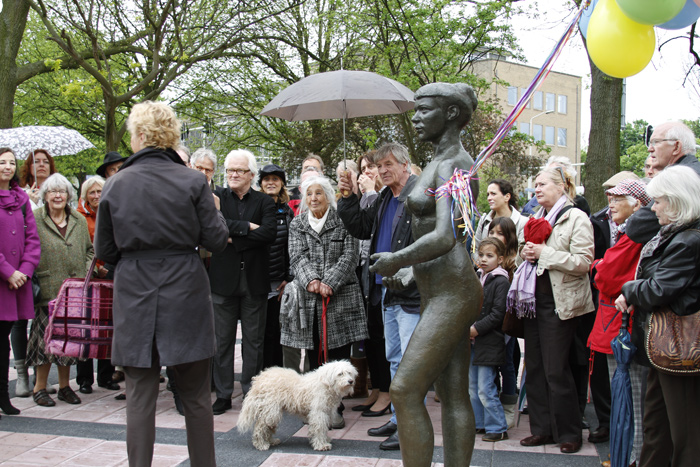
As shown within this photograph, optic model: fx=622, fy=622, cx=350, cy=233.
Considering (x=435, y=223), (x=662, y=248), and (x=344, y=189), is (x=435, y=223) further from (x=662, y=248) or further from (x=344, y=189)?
(x=344, y=189)

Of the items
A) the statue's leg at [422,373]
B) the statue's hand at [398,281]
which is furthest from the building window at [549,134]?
the statue's leg at [422,373]

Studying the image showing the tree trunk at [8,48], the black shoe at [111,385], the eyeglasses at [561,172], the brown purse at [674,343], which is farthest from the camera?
the tree trunk at [8,48]

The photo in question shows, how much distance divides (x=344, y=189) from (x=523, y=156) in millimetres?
22327

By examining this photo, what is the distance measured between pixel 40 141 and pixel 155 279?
4.61 metres

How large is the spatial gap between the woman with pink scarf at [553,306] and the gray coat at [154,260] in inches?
101

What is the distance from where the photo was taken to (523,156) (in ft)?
86.6

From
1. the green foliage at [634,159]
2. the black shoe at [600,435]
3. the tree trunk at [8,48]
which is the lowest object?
the black shoe at [600,435]

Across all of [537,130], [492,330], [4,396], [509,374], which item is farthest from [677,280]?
[537,130]

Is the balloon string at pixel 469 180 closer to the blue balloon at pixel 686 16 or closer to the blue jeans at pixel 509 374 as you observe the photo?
the blue balloon at pixel 686 16

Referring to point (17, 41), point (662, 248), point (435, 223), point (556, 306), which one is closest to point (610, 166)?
point (556, 306)

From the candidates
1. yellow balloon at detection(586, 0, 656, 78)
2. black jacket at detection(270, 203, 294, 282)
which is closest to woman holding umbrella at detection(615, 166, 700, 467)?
yellow balloon at detection(586, 0, 656, 78)

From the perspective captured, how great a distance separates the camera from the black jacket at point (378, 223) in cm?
462

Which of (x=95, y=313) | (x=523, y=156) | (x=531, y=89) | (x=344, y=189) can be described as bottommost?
(x=95, y=313)

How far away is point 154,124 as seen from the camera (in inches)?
148
